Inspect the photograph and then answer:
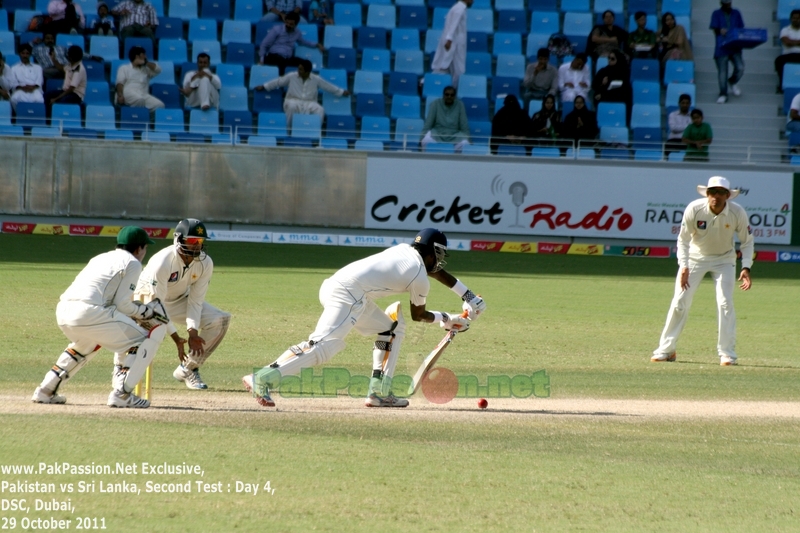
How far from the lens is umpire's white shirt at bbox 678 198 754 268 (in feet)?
39.3

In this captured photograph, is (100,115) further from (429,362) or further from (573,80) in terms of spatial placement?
(429,362)

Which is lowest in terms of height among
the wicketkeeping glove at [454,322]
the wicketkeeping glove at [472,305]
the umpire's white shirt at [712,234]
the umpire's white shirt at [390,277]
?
the wicketkeeping glove at [454,322]

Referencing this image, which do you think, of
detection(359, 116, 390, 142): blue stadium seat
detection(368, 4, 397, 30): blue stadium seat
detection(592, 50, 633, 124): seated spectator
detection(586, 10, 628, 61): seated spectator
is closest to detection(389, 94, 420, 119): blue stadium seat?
detection(359, 116, 390, 142): blue stadium seat

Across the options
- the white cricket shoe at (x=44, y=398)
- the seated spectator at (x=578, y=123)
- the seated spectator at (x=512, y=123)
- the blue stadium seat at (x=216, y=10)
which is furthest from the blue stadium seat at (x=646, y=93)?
the white cricket shoe at (x=44, y=398)

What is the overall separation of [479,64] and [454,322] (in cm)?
1897

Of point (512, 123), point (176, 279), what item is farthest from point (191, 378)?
point (512, 123)

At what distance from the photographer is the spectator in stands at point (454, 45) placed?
25.8 m

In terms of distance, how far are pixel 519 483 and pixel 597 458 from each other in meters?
1.02

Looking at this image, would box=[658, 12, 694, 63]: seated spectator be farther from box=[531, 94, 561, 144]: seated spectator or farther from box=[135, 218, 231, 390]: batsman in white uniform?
box=[135, 218, 231, 390]: batsman in white uniform

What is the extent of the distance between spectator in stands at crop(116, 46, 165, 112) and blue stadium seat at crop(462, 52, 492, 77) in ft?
26.2

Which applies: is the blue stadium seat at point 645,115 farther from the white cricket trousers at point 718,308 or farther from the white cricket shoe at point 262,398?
the white cricket shoe at point 262,398

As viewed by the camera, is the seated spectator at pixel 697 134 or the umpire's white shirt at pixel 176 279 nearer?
the umpire's white shirt at pixel 176 279

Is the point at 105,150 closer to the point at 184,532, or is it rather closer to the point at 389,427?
the point at 389,427

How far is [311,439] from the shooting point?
7.65 meters
